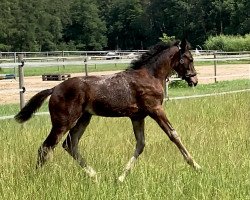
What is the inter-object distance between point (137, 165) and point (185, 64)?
1.73m

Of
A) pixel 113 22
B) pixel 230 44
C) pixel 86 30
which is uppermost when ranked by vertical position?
pixel 113 22

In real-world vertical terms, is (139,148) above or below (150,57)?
below

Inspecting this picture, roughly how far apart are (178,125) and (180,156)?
2.46 meters

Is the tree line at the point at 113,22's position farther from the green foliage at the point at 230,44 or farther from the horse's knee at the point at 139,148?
the horse's knee at the point at 139,148

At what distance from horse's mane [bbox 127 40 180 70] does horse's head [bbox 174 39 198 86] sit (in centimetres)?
13

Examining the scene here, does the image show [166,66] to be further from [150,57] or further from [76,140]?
[76,140]

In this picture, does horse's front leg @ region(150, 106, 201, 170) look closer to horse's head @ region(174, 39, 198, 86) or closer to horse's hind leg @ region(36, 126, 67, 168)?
horse's head @ region(174, 39, 198, 86)

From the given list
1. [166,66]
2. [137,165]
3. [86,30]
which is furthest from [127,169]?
[86,30]

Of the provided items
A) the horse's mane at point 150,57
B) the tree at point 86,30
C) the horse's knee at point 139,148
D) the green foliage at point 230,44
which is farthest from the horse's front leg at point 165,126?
the tree at point 86,30

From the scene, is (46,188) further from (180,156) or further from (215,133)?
(215,133)

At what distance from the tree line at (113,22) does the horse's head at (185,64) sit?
6897 centimetres

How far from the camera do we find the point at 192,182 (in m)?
5.33

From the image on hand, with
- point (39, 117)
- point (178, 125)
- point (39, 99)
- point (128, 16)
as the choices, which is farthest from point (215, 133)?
point (128, 16)

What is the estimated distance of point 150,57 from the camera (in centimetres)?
718
